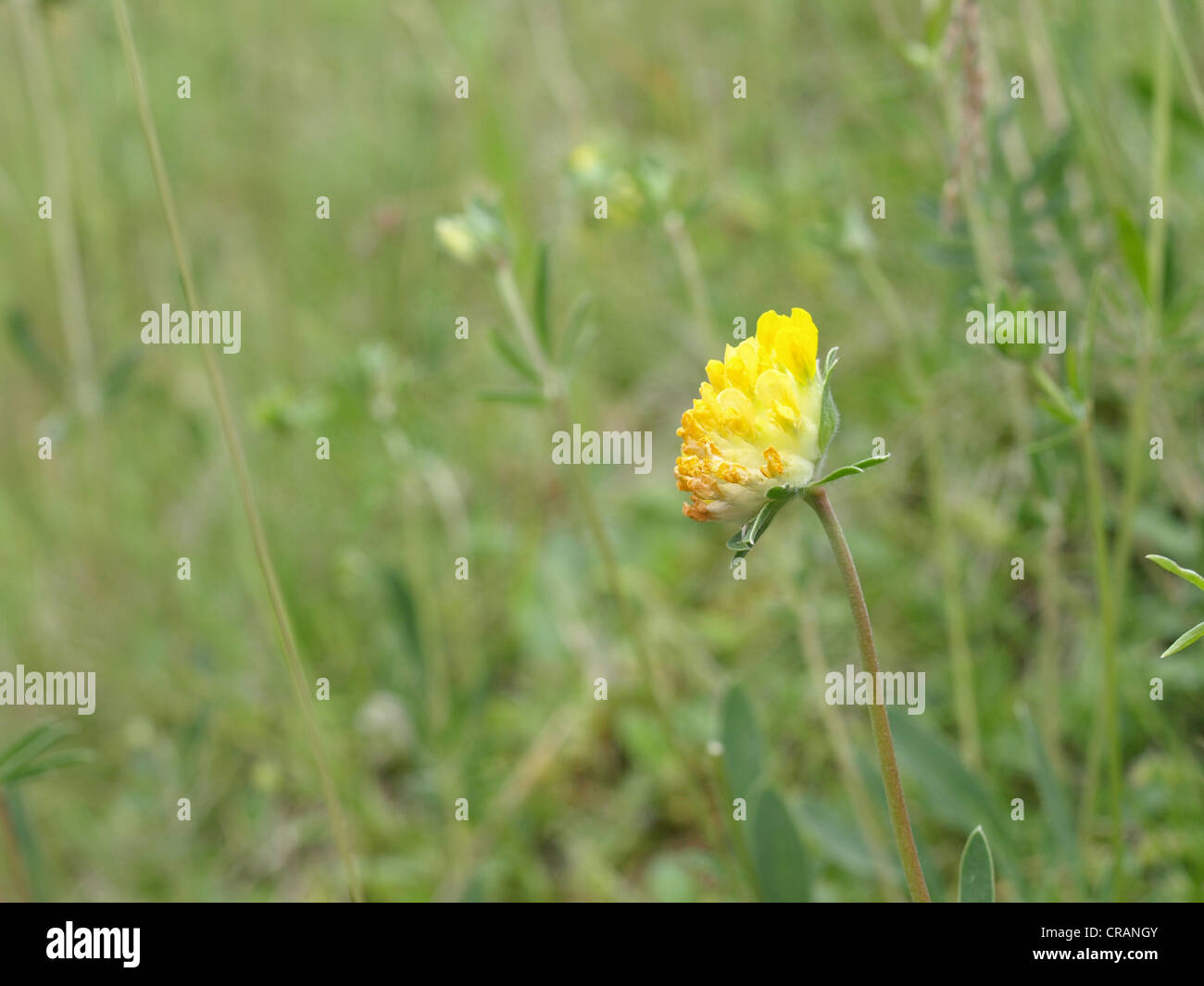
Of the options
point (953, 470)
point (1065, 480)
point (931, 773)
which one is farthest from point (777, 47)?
point (931, 773)

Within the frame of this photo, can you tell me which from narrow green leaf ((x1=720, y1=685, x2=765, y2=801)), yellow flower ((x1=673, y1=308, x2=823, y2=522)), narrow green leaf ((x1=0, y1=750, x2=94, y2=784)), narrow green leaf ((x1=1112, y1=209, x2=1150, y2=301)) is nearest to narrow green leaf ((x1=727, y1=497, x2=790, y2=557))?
yellow flower ((x1=673, y1=308, x2=823, y2=522))

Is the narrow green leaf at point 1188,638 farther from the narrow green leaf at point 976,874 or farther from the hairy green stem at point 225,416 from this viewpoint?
the hairy green stem at point 225,416

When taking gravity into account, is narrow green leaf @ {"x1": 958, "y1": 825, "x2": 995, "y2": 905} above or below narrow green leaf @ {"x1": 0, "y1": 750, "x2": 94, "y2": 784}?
below

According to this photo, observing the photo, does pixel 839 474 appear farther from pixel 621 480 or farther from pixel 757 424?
pixel 621 480

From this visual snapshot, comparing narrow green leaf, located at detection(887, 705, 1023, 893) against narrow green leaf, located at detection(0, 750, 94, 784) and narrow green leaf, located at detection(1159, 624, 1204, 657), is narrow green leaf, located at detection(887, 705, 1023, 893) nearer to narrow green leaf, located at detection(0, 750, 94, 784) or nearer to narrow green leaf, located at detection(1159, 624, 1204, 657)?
narrow green leaf, located at detection(1159, 624, 1204, 657)

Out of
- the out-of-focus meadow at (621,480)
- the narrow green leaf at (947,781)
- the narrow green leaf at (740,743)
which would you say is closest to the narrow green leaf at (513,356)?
the out-of-focus meadow at (621,480)
